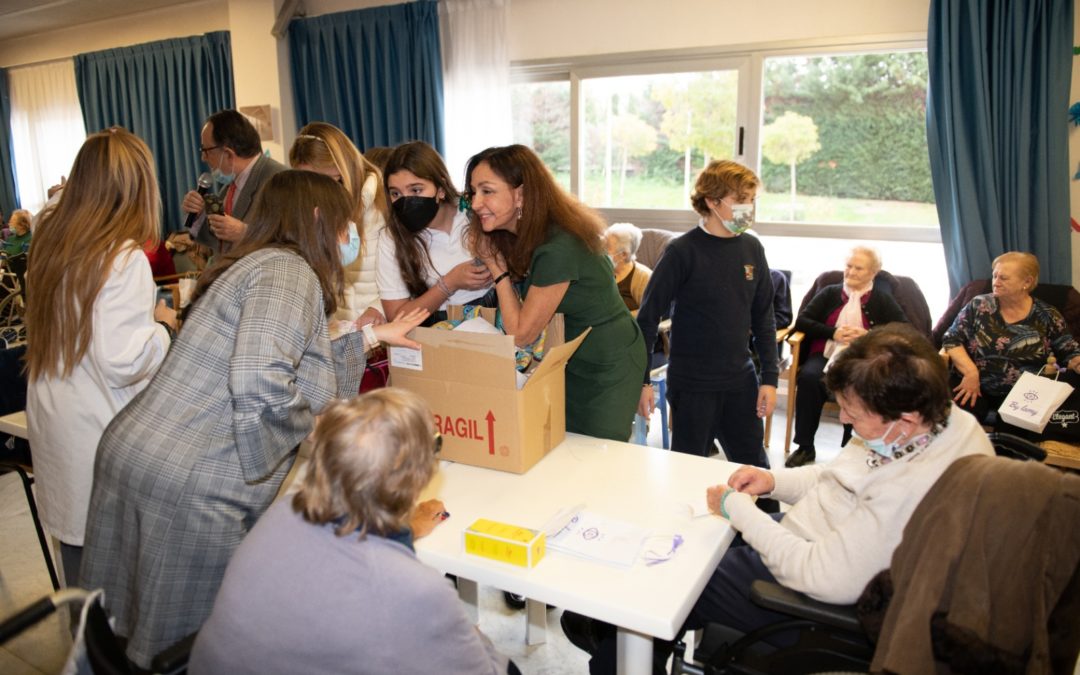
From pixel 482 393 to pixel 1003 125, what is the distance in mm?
3263

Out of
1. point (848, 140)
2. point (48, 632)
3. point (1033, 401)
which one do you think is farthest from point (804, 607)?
point (848, 140)

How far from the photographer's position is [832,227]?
4344 millimetres

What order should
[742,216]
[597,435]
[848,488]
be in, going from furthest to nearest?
[742,216], [597,435], [848,488]

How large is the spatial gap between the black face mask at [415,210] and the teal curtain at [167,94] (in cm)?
455

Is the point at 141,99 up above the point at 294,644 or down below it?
above

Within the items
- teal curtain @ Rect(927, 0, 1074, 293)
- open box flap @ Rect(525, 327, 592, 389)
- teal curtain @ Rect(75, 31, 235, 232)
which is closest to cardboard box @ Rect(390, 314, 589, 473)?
open box flap @ Rect(525, 327, 592, 389)

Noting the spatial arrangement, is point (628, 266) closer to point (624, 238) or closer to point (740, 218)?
point (624, 238)

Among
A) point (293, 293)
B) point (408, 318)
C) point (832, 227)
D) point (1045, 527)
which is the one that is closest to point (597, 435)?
point (408, 318)

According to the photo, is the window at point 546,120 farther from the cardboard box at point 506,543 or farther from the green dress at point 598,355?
the cardboard box at point 506,543

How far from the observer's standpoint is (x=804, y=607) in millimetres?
1310

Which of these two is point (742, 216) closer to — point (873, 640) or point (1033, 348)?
point (873, 640)

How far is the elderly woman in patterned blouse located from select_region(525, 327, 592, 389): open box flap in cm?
228

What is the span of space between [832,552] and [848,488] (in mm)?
161

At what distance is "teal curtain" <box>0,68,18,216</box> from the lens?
775 cm
